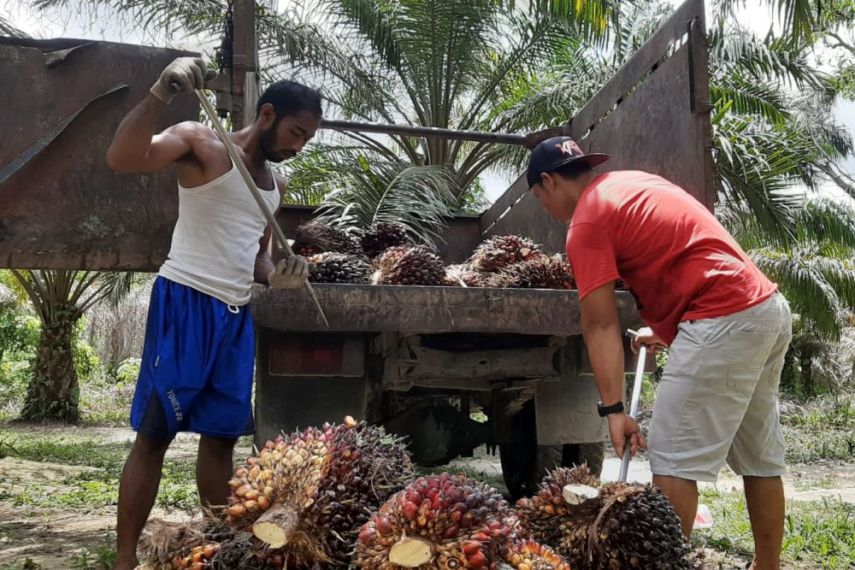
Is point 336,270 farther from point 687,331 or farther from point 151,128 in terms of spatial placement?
point 687,331

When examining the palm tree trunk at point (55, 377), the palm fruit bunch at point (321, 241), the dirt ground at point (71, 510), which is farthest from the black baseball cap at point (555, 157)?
the palm tree trunk at point (55, 377)

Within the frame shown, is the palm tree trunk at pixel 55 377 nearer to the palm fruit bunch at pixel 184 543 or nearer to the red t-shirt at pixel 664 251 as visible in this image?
the palm fruit bunch at pixel 184 543

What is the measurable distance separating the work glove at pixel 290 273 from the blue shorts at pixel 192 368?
0.62 feet

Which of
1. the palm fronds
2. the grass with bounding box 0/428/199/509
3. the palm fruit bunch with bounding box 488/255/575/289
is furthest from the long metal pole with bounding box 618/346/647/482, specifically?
the grass with bounding box 0/428/199/509

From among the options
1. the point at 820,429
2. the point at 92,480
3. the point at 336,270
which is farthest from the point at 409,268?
the point at 820,429

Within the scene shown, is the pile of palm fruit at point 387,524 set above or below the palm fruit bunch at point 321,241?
below

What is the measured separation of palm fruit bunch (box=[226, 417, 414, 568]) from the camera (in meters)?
1.91

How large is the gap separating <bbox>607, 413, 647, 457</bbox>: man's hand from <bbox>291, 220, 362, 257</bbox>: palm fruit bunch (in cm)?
210

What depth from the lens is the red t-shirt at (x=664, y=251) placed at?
8.66 ft

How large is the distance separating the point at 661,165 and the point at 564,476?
1926mm

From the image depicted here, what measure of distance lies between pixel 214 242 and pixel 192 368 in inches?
18.7

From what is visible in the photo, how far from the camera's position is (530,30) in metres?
10.7

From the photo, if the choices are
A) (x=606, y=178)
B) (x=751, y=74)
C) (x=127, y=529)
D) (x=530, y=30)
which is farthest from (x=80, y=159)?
(x=751, y=74)

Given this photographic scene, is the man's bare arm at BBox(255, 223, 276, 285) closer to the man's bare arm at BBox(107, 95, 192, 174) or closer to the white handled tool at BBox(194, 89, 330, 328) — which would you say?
the white handled tool at BBox(194, 89, 330, 328)
